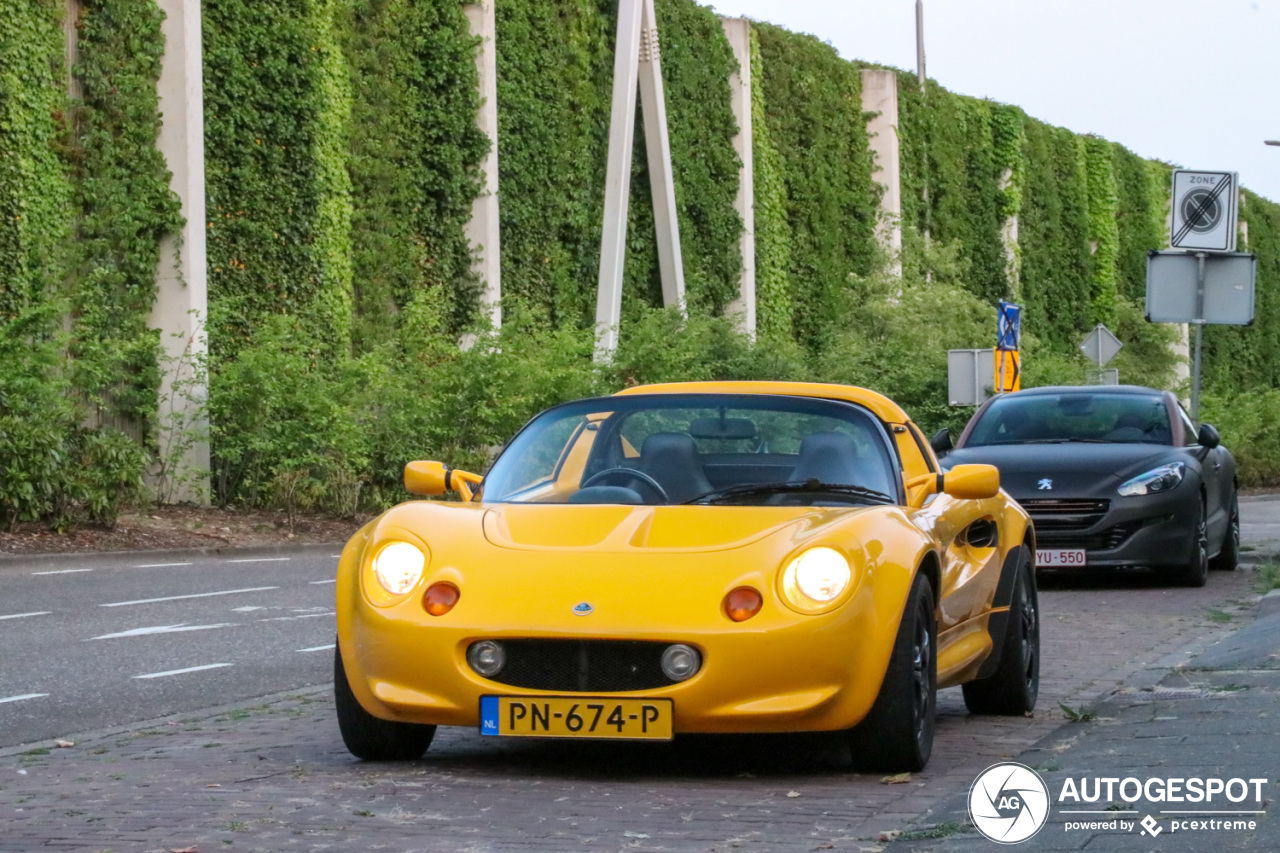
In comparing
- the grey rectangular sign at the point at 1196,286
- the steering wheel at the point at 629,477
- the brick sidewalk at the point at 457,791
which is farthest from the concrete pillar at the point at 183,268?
the steering wheel at the point at 629,477

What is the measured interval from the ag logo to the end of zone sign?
11.9 m

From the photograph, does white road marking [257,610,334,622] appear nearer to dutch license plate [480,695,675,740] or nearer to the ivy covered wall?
the ivy covered wall

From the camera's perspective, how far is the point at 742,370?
3203cm

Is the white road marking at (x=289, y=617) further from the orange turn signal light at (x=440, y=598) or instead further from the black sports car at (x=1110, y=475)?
the orange turn signal light at (x=440, y=598)

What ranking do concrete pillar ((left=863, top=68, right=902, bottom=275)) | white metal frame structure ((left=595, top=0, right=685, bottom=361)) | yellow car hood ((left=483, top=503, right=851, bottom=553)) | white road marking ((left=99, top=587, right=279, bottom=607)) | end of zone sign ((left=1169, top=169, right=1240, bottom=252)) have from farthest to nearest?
concrete pillar ((left=863, top=68, right=902, bottom=275)), white metal frame structure ((left=595, top=0, right=685, bottom=361)), end of zone sign ((left=1169, top=169, right=1240, bottom=252)), white road marking ((left=99, top=587, right=279, bottom=607)), yellow car hood ((left=483, top=503, right=851, bottom=553))

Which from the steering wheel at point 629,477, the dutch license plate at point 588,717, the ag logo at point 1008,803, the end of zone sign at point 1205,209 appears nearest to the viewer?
the ag logo at point 1008,803

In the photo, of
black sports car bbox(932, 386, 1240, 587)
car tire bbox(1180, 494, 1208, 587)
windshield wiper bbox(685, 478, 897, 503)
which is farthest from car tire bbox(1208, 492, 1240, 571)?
windshield wiper bbox(685, 478, 897, 503)

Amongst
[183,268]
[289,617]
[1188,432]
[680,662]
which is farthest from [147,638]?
[183,268]

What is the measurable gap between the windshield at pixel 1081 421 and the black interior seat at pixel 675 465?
8765 mm

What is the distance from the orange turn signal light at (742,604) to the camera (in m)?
6.04

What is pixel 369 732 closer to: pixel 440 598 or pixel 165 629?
pixel 440 598

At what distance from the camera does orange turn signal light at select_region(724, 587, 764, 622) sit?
19.8 feet

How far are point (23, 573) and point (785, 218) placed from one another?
91.4ft

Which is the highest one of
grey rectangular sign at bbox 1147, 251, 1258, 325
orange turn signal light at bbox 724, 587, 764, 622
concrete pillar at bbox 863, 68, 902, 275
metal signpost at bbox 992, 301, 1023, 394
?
concrete pillar at bbox 863, 68, 902, 275
